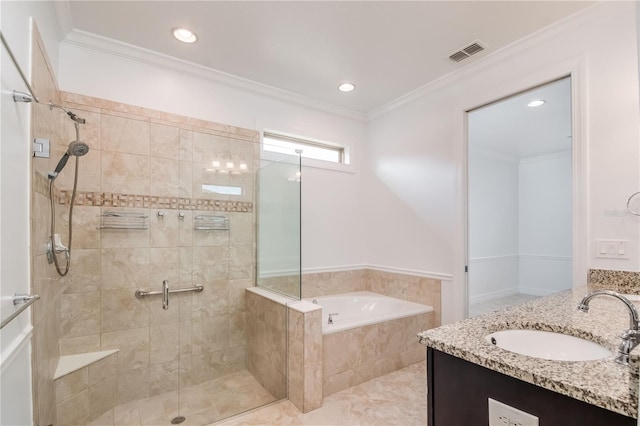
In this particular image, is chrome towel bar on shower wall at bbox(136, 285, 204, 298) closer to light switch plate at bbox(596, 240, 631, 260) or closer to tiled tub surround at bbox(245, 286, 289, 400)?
tiled tub surround at bbox(245, 286, 289, 400)

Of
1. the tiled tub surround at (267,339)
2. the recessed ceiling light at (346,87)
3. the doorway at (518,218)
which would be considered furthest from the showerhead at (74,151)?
the doorway at (518,218)

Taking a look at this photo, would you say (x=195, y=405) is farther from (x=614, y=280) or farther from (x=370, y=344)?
(x=614, y=280)

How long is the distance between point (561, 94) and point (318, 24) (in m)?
2.67

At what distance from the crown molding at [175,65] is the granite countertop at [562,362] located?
9.00 feet

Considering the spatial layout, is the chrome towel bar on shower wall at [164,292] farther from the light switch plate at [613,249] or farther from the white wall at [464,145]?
the light switch plate at [613,249]

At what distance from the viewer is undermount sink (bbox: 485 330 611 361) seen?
3.75ft

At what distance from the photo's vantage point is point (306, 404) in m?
2.17

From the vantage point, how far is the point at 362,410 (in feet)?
7.17

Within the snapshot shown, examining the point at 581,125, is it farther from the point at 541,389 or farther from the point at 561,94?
the point at 541,389

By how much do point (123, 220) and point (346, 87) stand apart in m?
2.35

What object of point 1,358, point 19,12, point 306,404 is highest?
point 19,12

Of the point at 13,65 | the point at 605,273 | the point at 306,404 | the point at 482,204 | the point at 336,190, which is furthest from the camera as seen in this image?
the point at 482,204

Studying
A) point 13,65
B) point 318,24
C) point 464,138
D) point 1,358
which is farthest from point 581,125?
point 1,358

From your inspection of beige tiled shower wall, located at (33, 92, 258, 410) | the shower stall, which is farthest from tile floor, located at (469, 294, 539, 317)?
beige tiled shower wall, located at (33, 92, 258, 410)
